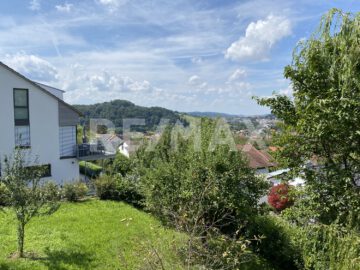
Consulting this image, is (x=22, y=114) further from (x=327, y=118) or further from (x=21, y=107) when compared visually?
(x=327, y=118)

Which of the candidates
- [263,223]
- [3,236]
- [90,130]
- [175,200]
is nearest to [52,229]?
[3,236]

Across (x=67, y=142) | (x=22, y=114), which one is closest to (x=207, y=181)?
(x=22, y=114)

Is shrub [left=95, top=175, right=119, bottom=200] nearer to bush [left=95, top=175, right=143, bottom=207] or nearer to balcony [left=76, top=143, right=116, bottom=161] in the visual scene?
bush [left=95, top=175, right=143, bottom=207]

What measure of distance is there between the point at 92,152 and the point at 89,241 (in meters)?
15.6

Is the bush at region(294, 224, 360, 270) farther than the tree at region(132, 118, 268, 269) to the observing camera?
No

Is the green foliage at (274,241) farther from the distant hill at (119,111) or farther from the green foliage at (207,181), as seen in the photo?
the distant hill at (119,111)

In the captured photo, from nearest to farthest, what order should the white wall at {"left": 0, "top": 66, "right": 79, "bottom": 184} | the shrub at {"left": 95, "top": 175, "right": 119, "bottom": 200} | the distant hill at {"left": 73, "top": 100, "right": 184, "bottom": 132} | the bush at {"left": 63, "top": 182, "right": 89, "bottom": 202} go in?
1. the bush at {"left": 63, "top": 182, "right": 89, "bottom": 202}
2. the shrub at {"left": 95, "top": 175, "right": 119, "bottom": 200}
3. the white wall at {"left": 0, "top": 66, "right": 79, "bottom": 184}
4. the distant hill at {"left": 73, "top": 100, "right": 184, "bottom": 132}

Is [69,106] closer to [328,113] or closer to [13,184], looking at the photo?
[13,184]

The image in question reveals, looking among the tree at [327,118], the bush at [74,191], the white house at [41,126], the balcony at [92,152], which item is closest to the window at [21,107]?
the white house at [41,126]

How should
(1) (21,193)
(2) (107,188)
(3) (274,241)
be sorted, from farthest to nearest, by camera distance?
(2) (107,188)
(3) (274,241)
(1) (21,193)

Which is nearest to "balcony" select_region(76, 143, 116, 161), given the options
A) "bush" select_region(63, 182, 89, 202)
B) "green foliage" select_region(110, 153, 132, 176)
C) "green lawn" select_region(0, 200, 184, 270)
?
"green foliage" select_region(110, 153, 132, 176)

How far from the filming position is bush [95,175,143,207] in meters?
16.1

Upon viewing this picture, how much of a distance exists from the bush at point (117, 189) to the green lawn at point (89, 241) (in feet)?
6.70

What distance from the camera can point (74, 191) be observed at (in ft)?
49.7
